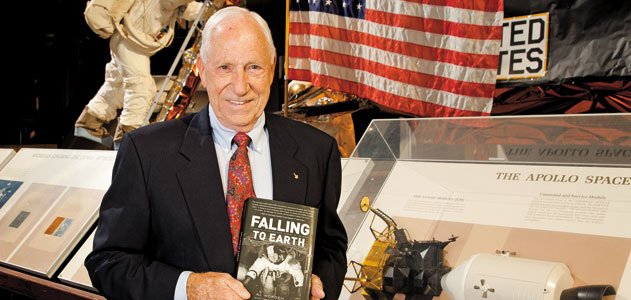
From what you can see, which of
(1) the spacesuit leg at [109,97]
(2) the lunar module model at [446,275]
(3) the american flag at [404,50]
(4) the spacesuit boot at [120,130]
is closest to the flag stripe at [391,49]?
(3) the american flag at [404,50]

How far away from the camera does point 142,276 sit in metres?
1.42

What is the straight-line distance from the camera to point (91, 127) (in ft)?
19.0

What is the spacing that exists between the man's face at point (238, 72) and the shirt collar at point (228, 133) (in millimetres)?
21

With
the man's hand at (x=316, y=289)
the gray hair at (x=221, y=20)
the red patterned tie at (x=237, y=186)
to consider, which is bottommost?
the man's hand at (x=316, y=289)

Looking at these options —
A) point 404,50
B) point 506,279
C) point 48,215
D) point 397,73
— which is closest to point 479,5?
point 404,50

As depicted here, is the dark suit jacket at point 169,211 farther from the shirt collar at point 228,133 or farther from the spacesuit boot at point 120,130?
the spacesuit boot at point 120,130

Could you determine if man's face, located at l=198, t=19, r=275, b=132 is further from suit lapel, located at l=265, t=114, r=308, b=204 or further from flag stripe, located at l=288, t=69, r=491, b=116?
flag stripe, located at l=288, t=69, r=491, b=116

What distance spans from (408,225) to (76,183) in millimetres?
2122

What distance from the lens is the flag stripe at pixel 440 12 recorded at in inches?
146

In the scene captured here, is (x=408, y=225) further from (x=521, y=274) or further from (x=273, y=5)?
(x=273, y=5)

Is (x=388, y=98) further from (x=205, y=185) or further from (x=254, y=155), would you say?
(x=205, y=185)

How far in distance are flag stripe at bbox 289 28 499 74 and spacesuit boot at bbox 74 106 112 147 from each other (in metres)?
2.39

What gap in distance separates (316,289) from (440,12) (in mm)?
2776

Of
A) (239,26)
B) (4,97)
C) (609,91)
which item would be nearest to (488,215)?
(239,26)
